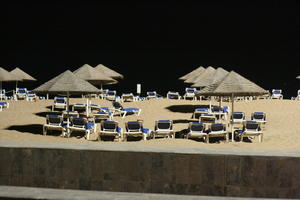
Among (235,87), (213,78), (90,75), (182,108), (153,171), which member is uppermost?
(90,75)

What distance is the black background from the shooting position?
26.9 meters

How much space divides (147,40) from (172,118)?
47.9 feet

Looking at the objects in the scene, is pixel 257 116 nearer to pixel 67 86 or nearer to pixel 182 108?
pixel 182 108

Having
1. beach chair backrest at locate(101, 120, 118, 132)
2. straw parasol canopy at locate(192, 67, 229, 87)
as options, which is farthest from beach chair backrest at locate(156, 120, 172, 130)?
straw parasol canopy at locate(192, 67, 229, 87)

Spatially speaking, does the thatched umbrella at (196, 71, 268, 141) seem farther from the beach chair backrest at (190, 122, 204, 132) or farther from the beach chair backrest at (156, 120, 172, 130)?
the beach chair backrest at (156, 120, 172, 130)

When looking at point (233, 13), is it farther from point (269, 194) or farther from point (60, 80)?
point (269, 194)

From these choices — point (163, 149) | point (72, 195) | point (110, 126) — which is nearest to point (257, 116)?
point (110, 126)

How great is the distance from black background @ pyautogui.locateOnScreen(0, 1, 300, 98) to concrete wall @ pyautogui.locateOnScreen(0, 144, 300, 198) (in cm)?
2403

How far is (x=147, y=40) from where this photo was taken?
27.9 metres

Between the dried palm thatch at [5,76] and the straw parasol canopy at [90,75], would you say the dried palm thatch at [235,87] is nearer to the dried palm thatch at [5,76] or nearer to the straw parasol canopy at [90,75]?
the straw parasol canopy at [90,75]

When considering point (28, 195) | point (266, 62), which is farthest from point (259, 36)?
point (28, 195)

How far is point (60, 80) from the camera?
36.4 feet

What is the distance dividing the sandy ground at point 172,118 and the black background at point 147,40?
30.2 feet

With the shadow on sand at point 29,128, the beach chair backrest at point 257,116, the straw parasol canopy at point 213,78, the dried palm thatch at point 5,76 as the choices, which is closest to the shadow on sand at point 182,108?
the straw parasol canopy at point 213,78
